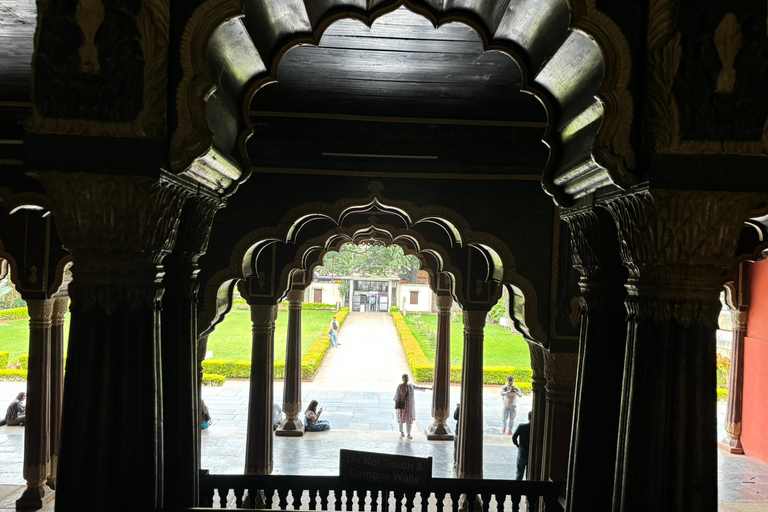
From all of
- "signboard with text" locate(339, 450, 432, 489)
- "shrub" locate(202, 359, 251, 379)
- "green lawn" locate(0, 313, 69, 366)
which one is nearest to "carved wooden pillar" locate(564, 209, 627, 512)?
"signboard with text" locate(339, 450, 432, 489)

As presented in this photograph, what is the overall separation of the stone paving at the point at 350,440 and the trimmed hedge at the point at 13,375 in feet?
1.54

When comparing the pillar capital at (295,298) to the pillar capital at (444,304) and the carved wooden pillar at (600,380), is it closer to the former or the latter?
the pillar capital at (444,304)

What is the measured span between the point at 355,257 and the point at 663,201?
36.7 m

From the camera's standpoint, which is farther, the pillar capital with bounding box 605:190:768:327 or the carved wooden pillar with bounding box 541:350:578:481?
the carved wooden pillar with bounding box 541:350:578:481

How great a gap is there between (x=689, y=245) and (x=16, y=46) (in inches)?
172

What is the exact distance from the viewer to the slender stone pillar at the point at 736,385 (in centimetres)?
1012

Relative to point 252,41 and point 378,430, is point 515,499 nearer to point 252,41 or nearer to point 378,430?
point 252,41

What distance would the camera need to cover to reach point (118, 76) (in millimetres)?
2230

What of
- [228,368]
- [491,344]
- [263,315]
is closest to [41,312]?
[263,315]

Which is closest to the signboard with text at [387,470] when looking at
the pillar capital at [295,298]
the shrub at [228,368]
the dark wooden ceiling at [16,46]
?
the dark wooden ceiling at [16,46]

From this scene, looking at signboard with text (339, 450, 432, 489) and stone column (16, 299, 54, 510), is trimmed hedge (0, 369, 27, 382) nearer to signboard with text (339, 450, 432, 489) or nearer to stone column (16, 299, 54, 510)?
stone column (16, 299, 54, 510)

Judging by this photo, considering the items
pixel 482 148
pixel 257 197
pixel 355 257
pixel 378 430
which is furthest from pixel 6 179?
pixel 355 257

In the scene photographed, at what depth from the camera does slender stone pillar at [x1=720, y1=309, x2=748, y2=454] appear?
33.2ft

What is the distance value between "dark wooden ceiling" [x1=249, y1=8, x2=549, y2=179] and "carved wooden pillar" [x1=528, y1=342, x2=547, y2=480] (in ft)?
7.13
